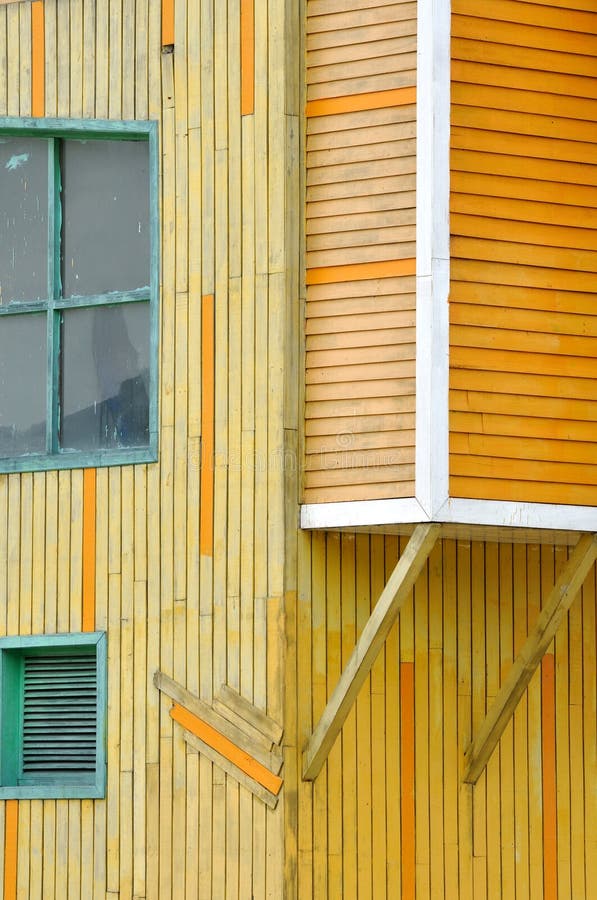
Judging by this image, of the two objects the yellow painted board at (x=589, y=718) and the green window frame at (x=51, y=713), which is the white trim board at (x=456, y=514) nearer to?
the yellow painted board at (x=589, y=718)

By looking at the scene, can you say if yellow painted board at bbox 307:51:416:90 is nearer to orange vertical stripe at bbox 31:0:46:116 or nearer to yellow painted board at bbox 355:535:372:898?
orange vertical stripe at bbox 31:0:46:116

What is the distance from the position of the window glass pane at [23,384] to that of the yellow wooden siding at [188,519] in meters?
0.43

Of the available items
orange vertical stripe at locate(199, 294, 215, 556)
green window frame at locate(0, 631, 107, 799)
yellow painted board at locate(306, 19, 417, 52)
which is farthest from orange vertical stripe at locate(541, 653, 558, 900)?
yellow painted board at locate(306, 19, 417, 52)

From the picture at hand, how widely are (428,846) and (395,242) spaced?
4.39 metres

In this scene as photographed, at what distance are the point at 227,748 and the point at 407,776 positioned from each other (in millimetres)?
1347

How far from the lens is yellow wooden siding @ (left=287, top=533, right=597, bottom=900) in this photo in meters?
12.2

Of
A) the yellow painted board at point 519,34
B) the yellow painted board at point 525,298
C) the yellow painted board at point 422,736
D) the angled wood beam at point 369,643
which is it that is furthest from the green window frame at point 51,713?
the yellow painted board at point 519,34

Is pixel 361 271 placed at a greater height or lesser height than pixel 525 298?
greater

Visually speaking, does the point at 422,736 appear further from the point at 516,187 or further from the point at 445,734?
the point at 516,187

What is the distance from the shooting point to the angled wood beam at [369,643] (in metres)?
11.7

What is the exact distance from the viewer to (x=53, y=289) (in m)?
13.4

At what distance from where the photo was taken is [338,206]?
12.4 m

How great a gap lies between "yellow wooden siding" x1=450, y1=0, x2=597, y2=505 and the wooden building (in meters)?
0.02

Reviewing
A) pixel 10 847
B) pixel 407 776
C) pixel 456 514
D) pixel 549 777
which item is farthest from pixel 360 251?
pixel 10 847
